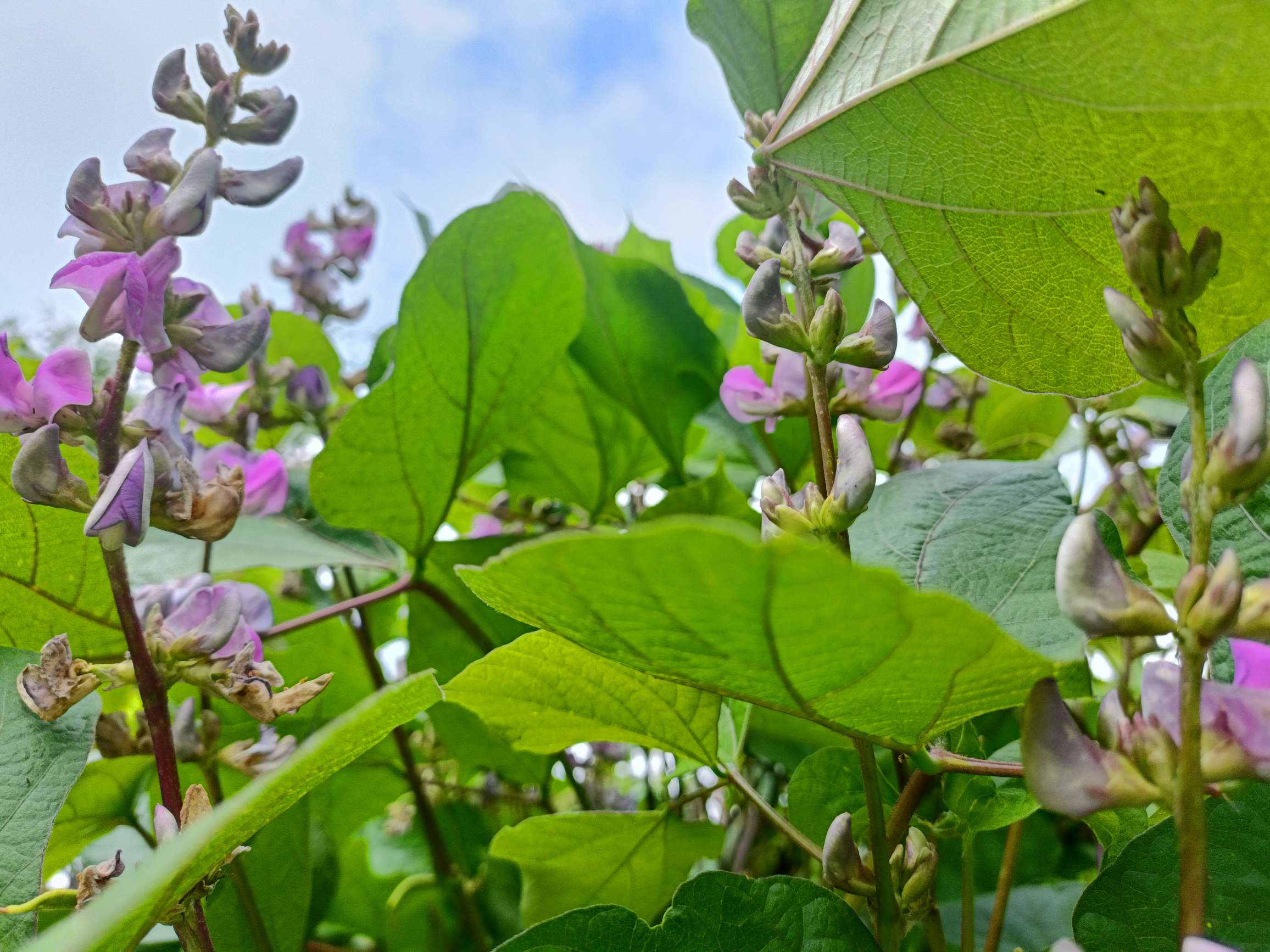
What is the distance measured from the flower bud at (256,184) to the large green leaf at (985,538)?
0.36m

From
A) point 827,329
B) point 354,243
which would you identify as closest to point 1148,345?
point 827,329

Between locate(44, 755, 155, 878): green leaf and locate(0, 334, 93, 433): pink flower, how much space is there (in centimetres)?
28

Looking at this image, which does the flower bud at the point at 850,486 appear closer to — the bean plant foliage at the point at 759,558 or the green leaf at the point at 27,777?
the bean plant foliage at the point at 759,558

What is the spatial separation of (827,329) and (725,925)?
0.24m

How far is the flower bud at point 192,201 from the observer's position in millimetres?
453

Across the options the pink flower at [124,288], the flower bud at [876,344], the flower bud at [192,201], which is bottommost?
the flower bud at [876,344]

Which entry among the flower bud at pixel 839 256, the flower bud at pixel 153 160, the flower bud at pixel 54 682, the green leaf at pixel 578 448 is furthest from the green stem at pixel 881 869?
the green leaf at pixel 578 448

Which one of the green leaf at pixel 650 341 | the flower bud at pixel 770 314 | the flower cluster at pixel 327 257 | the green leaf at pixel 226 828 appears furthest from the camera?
the flower cluster at pixel 327 257

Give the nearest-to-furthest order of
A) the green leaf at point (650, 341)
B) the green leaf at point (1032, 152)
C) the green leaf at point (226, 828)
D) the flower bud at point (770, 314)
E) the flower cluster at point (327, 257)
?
the green leaf at point (226, 828)
the green leaf at point (1032, 152)
the flower bud at point (770, 314)
the green leaf at point (650, 341)
the flower cluster at point (327, 257)

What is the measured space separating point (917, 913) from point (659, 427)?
49 cm

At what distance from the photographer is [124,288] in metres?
0.44

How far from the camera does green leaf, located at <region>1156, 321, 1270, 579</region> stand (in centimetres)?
39

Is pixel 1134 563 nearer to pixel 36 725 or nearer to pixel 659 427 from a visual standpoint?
pixel 659 427

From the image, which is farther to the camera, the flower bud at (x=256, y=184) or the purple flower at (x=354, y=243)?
the purple flower at (x=354, y=243)
